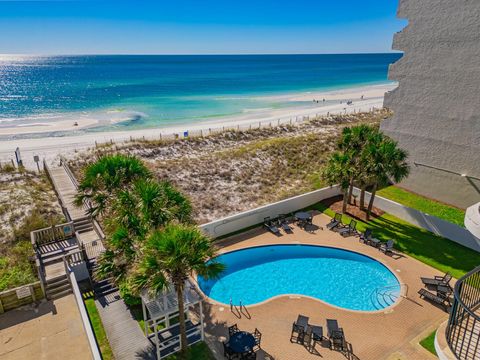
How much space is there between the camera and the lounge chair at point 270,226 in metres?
21.6

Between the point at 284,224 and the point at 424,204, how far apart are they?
10.9 metres

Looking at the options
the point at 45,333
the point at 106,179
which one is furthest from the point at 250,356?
the point at 106,179

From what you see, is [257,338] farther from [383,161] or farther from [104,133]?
[104,133]

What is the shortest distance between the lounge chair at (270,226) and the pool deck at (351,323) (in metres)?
6.09

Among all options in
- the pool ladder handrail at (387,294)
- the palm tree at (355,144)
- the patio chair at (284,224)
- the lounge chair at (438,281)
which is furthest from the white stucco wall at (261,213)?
the lounge chair at (438,281)

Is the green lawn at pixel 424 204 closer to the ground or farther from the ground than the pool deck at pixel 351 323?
farther from the ground

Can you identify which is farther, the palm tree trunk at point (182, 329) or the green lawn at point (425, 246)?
the green lawn at point (425, 246)

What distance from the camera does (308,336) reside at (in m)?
13.4

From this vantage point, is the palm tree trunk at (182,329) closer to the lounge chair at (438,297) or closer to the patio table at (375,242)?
the lounge chair at (438,297)

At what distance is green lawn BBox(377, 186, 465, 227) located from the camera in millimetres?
22531

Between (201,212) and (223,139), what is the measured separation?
18.1 metres

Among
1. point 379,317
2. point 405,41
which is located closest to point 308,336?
point 379,317

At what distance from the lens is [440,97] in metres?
22.5

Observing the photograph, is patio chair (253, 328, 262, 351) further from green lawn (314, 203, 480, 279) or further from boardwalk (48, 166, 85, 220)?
boardwalk (48, 166, 85, 220)
